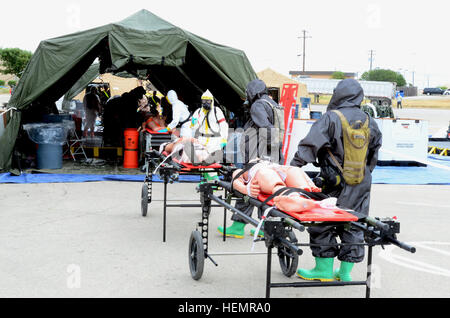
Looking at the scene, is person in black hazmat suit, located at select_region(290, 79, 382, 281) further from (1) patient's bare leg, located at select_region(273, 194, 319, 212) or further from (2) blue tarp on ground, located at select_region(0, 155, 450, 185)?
(2) blue tarp on ground, located at select_region(0, 155, 450, 185)

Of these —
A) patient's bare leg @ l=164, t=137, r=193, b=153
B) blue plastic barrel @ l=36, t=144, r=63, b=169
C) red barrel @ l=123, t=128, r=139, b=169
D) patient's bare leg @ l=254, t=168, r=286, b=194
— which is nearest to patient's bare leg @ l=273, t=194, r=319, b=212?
patient's bare leg @ l=254, t=168, r=286, b=194

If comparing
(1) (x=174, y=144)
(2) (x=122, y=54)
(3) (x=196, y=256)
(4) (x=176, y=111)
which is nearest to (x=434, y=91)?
(4) (x=176, y=111)

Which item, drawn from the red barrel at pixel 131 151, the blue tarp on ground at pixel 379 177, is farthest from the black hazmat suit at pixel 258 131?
the red barrel at pixel 131 151

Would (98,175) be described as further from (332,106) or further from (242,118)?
(332,106)

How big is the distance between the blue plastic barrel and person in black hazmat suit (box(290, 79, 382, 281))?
941 cm

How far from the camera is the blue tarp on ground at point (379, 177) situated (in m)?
12.1

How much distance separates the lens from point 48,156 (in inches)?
524

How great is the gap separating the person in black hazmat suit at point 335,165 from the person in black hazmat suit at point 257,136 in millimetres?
1780

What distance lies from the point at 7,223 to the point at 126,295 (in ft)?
12.4

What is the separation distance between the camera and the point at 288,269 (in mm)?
5816

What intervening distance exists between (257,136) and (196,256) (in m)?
2.24

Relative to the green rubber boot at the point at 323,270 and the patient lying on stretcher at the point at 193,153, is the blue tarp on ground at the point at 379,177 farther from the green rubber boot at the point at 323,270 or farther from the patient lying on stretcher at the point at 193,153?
the green rubber boot at the point at 323,270

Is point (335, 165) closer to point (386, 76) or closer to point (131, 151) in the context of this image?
point (131, 151)
